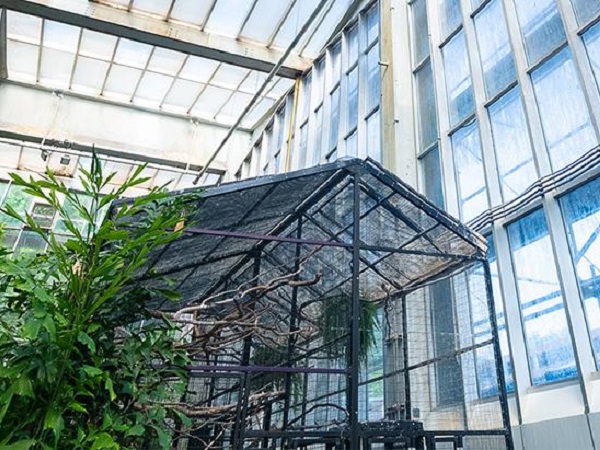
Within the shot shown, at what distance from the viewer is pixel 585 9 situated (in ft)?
12.8

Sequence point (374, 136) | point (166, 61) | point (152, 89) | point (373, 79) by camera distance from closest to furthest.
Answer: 1. point (374, 136)
2. point (373, 79)
3. point (166, 61)
4. point (152, 89)

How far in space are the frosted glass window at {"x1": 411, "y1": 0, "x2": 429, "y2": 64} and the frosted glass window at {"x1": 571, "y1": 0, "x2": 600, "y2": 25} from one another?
2.57 meters

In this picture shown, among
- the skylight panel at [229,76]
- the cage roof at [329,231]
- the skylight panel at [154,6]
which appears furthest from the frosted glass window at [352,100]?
the cage roof at [329,231]

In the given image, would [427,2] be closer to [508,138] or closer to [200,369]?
[508,138]

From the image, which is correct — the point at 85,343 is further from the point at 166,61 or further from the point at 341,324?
the point at 166,61

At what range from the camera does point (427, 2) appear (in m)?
6.54

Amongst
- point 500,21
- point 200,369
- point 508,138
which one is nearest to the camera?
point 200,369

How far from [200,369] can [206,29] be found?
843 cm

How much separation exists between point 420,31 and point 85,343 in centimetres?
629

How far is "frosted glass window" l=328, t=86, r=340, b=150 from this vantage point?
850cm

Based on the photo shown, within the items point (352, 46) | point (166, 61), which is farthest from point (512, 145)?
point (166, 61)

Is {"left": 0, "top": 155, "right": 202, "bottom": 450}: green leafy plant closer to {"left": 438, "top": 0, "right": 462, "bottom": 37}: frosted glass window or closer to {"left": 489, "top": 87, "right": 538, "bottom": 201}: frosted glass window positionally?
{"left": 489, "top": 87, "right": 538, "bottom": 201}: frosted glass window

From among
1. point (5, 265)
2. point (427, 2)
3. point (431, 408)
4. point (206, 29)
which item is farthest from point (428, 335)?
point (206, 29)

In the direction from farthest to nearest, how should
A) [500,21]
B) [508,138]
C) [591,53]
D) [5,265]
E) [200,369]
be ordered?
[500,21], [508,138], [591,53], [200,369], [5,265]
